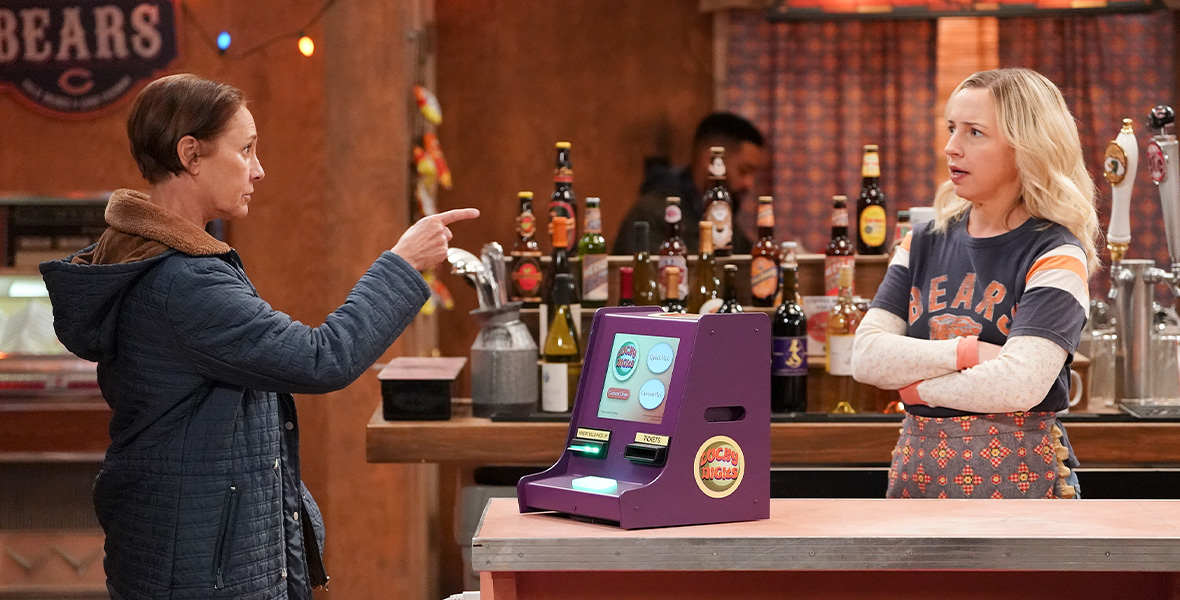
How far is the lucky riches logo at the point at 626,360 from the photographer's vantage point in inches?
61.2

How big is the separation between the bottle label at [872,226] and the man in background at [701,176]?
148 centimetres

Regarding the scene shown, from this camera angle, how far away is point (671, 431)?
58.0 inches

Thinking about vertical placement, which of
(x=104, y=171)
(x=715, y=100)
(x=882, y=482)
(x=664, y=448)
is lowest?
(x=882, y=482)

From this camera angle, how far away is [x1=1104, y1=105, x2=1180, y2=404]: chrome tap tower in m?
2.67

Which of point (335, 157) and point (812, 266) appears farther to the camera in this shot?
point (335, 157)

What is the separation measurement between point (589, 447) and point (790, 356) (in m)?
1.45

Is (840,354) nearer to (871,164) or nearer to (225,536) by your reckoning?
(871,164)

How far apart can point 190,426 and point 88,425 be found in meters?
2.38

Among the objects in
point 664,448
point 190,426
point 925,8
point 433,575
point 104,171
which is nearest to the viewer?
point 664,448

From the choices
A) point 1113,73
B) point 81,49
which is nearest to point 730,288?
point 1113,73

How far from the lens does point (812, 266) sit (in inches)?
122

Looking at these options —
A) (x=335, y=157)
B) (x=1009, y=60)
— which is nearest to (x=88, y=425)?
(x=335, y=157)

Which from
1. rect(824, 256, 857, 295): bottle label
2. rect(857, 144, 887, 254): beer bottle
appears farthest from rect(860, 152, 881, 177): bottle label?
rect(824, 256, 857, 295): bottle label

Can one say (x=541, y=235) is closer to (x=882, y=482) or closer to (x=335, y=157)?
(x=335, y=157)
